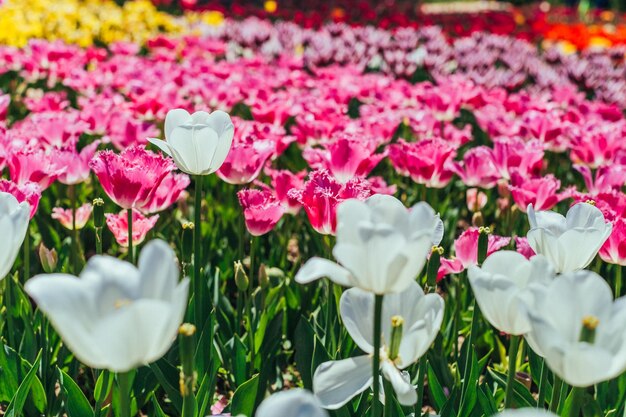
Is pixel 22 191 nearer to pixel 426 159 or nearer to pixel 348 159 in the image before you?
pixel 348 159

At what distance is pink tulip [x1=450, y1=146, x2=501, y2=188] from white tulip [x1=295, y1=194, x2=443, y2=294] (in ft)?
5.15

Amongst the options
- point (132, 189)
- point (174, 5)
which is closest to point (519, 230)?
point (132, 189)

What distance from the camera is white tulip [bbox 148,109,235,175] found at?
5.26ft

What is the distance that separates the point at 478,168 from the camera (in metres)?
2.60

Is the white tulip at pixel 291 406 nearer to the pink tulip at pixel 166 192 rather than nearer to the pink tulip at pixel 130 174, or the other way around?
the pink tulip at pixel 130 174

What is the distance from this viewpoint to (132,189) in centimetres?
174

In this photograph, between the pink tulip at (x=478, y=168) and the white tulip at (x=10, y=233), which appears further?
the pink tulip at (x=478, y=168)

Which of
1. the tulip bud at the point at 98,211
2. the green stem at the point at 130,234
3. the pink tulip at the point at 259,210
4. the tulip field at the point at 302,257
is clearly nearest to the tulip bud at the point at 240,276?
the tulip field at the point at 302,257

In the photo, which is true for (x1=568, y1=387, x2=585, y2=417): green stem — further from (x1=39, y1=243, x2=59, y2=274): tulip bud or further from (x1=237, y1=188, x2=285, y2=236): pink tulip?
(x1=39, y1=243, x2=59, y2=274): tulip bud

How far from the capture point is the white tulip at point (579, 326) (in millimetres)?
942

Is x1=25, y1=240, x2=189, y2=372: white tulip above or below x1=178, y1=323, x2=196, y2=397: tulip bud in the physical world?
above

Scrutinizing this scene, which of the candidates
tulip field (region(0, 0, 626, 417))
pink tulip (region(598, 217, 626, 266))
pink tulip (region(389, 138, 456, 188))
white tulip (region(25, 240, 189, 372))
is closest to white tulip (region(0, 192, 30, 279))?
tulip field (region(0, 0, 626, 417))

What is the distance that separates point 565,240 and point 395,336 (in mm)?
385

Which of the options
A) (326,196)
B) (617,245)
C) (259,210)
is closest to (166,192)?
(259,210)
